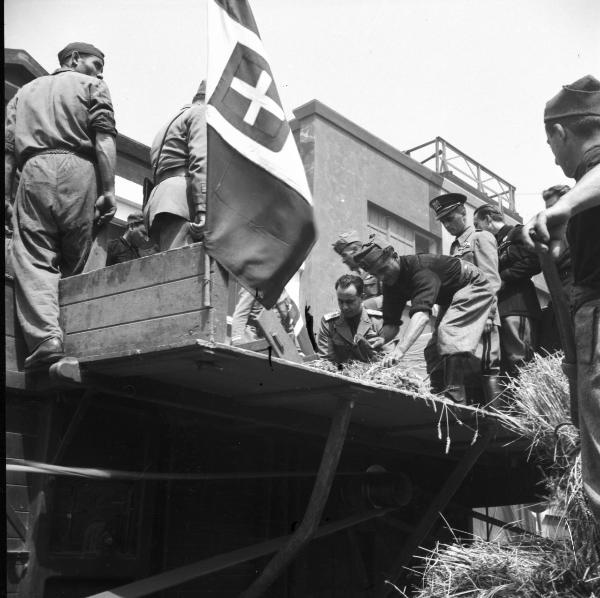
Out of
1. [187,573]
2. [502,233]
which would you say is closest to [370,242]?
[502,233]

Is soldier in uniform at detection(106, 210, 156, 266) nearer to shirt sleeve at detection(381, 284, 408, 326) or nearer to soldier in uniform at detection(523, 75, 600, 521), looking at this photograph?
shirt sleeve at detection(381, 284, 408, 326)

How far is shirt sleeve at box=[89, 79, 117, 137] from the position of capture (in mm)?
5641

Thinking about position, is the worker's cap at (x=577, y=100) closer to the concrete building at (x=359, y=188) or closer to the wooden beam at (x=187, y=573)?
the wooden beam at (x=187, y=573)

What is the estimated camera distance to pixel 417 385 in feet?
18.6

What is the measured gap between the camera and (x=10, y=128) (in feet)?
19.0

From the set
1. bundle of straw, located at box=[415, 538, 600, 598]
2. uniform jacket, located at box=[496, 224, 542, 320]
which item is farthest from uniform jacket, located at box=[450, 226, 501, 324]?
bundle of straw, located at box=[415, 538, 600, 598]

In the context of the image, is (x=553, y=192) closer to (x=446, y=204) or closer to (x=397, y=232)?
(x=446, y=204)

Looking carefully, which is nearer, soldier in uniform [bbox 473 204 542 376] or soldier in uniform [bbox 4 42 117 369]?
soldier in uniform [bbox 4 42 117 369]

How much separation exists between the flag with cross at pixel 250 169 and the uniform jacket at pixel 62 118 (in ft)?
3.99

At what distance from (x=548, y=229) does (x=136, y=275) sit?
2.37 metres

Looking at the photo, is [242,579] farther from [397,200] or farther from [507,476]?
[397,200]

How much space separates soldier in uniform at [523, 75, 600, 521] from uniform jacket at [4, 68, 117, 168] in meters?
3.10

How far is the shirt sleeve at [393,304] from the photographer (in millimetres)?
6883

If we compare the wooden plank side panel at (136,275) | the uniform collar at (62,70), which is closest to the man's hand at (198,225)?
the wooden plank side panel at (136,275)
